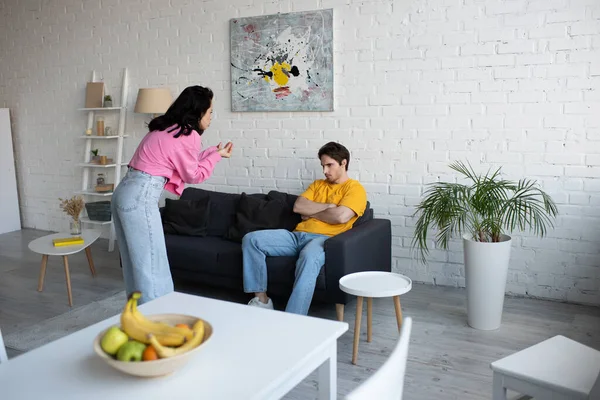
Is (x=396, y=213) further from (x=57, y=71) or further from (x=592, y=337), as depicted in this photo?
A: (x=57, y=71)

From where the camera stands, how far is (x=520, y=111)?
4.38 meters

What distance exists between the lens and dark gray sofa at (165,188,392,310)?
4000 millimetres

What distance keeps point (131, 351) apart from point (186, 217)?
3.59m

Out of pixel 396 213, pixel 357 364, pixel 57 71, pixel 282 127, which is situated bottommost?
pixel 357 364

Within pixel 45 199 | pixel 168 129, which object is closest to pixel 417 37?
pixel 168 129

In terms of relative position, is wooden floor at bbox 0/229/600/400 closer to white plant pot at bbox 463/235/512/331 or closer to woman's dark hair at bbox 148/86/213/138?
white plant pot at bbox 463/235/512/331

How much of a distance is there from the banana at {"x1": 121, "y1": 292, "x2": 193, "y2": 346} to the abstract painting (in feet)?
12.0

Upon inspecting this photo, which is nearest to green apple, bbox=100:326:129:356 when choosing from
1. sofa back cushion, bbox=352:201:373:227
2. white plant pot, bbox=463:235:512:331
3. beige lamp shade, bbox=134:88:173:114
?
white plant pot, bbox=463:235:512:331

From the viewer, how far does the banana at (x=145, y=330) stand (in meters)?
1.59

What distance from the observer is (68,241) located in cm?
487

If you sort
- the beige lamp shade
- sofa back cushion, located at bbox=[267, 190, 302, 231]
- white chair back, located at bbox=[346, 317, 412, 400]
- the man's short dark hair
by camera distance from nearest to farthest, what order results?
white chair back, located at bbox=[346, 317, 412, 400], the man's short dark hair, sofa back cushion, located at bbox=[267, 190, 302, 231], the beige lamp shade

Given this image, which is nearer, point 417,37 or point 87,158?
point 417,37

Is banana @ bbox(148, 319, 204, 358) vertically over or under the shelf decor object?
under

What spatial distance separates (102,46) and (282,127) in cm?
240
